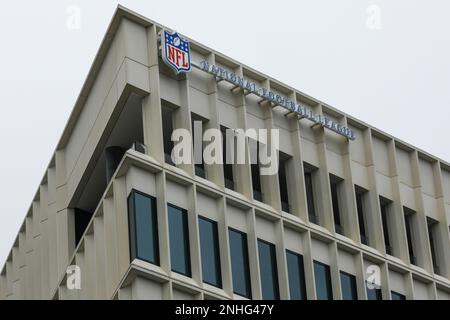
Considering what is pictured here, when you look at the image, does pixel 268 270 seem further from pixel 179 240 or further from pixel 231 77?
pixel 231 77

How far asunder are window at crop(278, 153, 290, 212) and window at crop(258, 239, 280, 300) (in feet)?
9.15

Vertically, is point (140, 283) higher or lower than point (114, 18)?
lower

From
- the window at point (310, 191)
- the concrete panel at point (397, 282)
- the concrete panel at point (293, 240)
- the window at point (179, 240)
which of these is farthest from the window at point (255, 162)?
the concrete panel at point (397, 282)

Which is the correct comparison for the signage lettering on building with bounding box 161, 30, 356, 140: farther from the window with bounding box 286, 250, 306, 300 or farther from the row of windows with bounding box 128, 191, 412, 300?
the window with bounding box 286, 250, 306, 300

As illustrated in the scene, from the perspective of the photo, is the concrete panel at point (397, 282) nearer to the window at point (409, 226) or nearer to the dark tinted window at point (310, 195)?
the window at point (409, 226)

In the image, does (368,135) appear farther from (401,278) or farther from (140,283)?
(140,283)

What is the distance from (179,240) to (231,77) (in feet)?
28.7

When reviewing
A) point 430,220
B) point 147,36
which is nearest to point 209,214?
point 147,36

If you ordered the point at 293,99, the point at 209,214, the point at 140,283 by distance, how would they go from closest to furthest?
the point at 140,283 → the point at 209,214 → the point at 293,99

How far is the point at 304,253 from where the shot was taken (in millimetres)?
65312

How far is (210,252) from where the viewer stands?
61.6 m

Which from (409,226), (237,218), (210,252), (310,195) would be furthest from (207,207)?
(409,226)

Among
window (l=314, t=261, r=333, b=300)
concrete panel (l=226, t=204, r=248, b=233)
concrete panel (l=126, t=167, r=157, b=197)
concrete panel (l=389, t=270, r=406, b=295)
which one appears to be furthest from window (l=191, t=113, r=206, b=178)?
concrete panel (l=389, t=270, r=406, b=295)

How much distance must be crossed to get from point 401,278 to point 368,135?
722 cm
